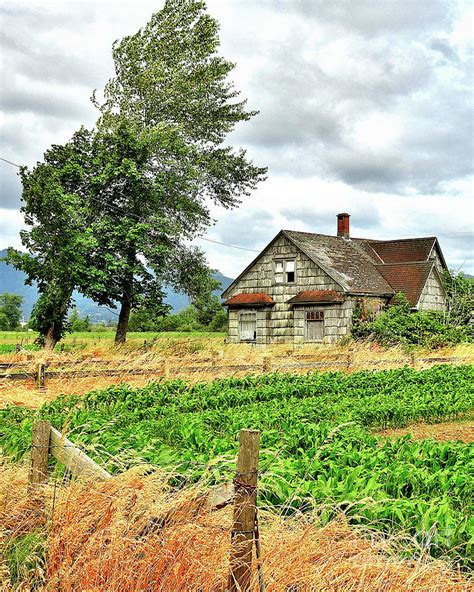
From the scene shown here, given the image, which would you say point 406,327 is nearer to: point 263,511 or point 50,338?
point 50,338

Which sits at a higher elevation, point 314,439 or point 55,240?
point 55,240

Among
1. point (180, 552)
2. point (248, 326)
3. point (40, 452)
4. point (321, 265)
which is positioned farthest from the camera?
point (248, 326)

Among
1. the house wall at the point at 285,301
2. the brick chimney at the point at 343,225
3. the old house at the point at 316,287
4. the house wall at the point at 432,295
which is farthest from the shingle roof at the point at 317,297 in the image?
the brick chimney at the point at 343,225

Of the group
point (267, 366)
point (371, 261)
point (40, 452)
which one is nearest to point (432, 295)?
point (371, 261)

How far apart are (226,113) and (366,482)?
30.1m

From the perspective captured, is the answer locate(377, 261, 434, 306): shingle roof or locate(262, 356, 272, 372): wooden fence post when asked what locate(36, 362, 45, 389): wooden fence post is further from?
locate(377, 261, 434, 306): shingle roof

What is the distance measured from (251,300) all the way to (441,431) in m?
22.4

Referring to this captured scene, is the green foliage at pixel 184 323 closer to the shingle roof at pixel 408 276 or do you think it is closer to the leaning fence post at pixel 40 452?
the shingle roof at pixel 408 276

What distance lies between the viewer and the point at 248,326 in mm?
35469

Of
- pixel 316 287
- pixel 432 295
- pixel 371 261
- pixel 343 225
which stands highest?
pixel 343 225

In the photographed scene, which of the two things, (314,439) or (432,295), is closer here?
(314,439)

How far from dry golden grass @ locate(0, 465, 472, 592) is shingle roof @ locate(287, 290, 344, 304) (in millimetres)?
26728

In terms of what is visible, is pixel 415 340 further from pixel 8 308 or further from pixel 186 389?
pixel 8 308

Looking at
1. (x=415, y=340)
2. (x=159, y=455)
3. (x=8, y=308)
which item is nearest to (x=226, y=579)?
(x=159, y=455)
